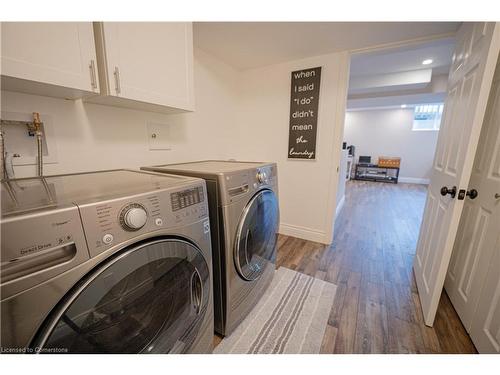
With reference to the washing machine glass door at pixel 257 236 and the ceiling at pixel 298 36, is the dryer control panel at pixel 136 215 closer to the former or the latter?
the washing machine glass door at pixel 257 236

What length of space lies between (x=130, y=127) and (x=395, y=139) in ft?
24.9

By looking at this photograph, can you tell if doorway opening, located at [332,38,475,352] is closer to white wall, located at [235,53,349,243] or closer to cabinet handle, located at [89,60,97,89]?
white wall, located at [235,53,349,243]

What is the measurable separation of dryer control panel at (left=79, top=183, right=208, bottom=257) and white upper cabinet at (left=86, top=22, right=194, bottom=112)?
0.68m

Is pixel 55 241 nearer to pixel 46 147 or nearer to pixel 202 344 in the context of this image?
pixel 202 344

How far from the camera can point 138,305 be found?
679 mm

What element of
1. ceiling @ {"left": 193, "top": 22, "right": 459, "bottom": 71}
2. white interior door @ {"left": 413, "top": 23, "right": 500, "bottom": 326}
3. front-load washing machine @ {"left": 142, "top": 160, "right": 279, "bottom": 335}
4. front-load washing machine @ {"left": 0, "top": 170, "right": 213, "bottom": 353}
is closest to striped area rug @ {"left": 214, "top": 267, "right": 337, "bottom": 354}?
front-load washing machine @ {"left": 142, "top": 160, "right": 279, "bottom": 335}

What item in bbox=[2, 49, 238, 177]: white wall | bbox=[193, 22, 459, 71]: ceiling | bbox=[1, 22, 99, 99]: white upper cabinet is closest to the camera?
bbox=[1, 22, 99, 99]: white upper cabinet

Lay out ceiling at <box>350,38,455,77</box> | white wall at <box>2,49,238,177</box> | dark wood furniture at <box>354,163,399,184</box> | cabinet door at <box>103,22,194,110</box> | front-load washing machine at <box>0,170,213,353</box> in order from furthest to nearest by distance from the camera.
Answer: dark wood furniture at <box>354,163,399,184</box>, ceiling at <box>350,38,455,77</box>, white wall at <box>2,49,238,177</box>, cabinet door at <box>103,22,194,110</box>, front-load washing machine at <box>0,170,213,353</box>

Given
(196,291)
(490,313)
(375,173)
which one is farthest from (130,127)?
(375,173)

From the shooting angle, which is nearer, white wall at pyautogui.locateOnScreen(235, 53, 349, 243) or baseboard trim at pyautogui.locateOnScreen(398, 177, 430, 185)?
white wall at pyautogui.locateOnScreen(235, 53, 349, 243)

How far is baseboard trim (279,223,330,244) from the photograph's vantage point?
7.93 ft

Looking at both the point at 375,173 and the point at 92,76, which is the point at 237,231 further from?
the point at 375,173
